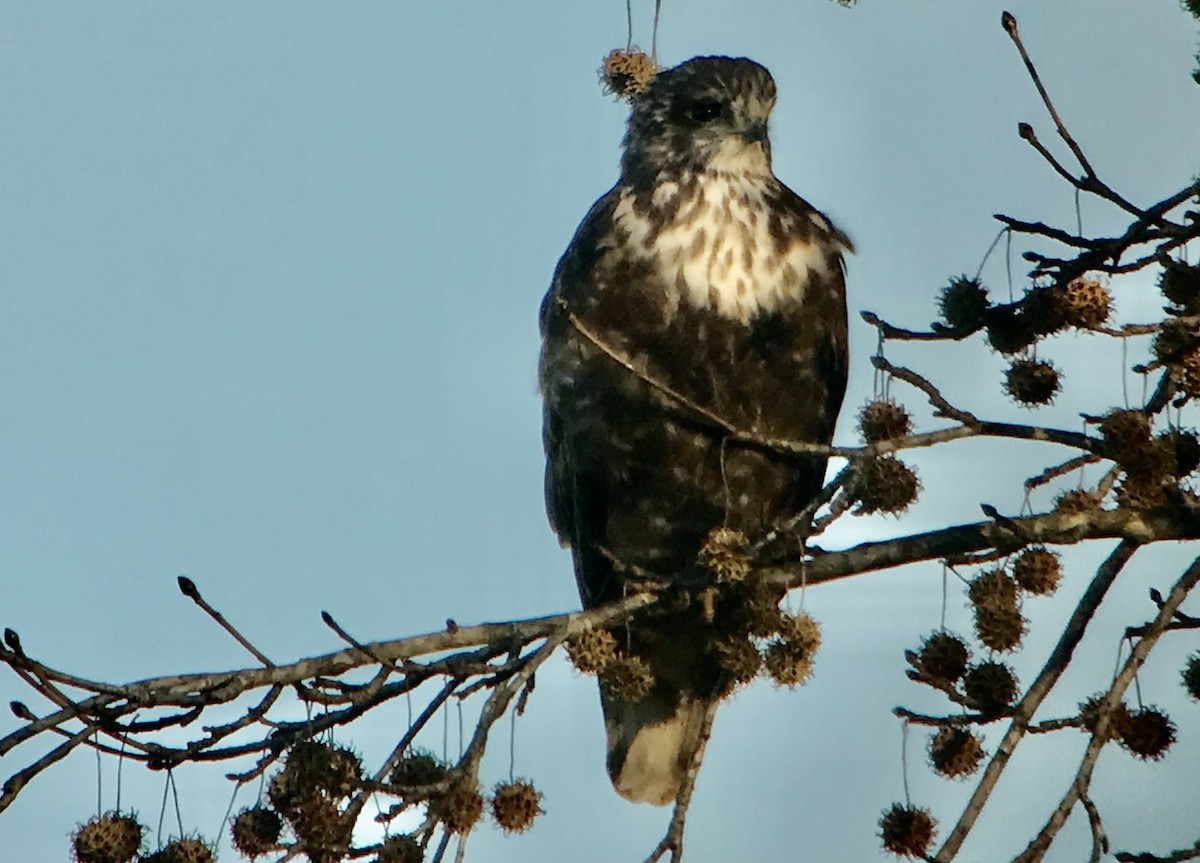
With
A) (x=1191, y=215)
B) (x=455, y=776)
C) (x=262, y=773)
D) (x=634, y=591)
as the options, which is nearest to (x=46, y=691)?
(x=262, y=773)

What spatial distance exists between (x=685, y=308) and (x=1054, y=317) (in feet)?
4.85

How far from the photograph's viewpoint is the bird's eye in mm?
5485

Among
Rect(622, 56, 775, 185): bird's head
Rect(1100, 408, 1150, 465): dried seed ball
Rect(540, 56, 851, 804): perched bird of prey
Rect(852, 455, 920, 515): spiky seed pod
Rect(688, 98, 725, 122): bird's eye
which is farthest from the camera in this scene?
Rect(688, 98, 725, 122): bird's eye

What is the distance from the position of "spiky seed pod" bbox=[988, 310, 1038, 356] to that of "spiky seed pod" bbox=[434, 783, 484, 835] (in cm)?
148

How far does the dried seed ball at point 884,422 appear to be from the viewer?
3.82m

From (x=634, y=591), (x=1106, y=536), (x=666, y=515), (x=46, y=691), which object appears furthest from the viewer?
(x=666, y=515)

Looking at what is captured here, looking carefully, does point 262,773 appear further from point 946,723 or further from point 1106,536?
point 1106,536

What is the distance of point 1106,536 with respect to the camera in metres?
3.83

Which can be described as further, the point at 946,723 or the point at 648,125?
the point at 648,125

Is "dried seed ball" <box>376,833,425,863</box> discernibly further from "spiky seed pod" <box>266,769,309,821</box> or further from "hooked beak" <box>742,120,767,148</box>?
"hooked beak" <box>742,120,767,148</box>

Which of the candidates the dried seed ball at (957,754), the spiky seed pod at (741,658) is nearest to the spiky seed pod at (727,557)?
the spiky seed pod at (741,658)

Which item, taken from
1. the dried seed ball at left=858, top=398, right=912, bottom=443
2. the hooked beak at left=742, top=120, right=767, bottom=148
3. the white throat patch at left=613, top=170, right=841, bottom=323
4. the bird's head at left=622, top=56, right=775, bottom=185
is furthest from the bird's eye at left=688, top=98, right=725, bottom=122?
the dried seed ball at left=858, top=398, right=912, bottom=443

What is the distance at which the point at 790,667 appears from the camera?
144 inches

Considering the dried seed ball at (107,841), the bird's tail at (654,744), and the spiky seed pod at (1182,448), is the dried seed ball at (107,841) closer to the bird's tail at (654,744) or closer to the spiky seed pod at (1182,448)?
the spiky seed pod at (1182,448)
